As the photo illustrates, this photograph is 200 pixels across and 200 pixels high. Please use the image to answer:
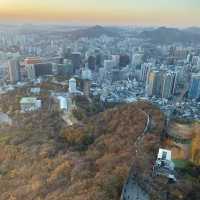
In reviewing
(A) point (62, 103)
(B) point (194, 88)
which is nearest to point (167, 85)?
(B) point (194, 88)

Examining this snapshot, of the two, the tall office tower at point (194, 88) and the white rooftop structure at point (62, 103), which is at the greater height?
the white rooftop structure at point (62, 103)

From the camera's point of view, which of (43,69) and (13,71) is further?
(43,69)

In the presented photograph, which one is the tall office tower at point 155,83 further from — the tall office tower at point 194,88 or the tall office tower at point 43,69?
the tall office tower at point 43,69

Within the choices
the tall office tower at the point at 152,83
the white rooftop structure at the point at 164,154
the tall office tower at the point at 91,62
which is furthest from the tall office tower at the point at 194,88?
the white rooftop structure at the point at 164,154

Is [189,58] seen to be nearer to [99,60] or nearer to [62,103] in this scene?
[99,60]

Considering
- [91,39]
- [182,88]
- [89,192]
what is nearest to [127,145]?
[89,192]

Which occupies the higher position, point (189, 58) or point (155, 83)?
point (189, 58)

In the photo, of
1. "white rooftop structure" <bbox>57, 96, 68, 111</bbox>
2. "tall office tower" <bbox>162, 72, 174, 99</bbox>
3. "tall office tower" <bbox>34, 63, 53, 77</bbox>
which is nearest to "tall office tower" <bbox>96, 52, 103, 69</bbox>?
"tall office tower" <bbox>34, 63, 53, 77</bbox>

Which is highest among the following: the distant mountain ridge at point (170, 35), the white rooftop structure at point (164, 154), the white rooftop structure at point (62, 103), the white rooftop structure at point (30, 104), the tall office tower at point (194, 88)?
the distant mountain ridge at point (170, 35)

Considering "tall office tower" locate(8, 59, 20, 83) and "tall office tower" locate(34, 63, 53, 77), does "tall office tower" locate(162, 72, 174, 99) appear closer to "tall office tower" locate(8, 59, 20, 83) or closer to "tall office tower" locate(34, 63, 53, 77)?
"tall office tower" locate(34, 63, 53, 77)
